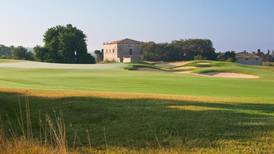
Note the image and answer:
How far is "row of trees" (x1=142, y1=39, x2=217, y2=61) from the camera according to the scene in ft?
420

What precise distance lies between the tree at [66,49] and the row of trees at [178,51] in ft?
89.8

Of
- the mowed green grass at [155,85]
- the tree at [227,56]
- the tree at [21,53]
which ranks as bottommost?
the tree at [227,56]

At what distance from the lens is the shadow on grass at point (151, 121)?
10.4 meters

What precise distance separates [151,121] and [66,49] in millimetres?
92413

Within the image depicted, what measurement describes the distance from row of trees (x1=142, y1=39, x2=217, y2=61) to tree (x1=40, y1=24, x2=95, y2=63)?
89.8 ft

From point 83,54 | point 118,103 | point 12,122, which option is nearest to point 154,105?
point 118,103

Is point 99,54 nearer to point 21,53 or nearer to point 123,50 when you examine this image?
point 123,50

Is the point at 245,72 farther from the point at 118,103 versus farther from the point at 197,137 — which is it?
the point at 197,137

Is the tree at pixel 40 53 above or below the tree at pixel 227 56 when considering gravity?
above

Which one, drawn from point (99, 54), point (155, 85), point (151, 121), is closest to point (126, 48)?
point (99, 54)

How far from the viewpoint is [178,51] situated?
129 meters

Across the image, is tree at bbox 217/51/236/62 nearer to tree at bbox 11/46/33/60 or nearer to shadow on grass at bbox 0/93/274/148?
tree at bbox 11/46/33/60

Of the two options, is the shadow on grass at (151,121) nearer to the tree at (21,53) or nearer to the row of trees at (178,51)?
the tree at (21,53)

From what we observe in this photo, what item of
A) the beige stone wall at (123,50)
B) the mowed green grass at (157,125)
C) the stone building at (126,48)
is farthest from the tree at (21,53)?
the mowed green grass at (157,125)
